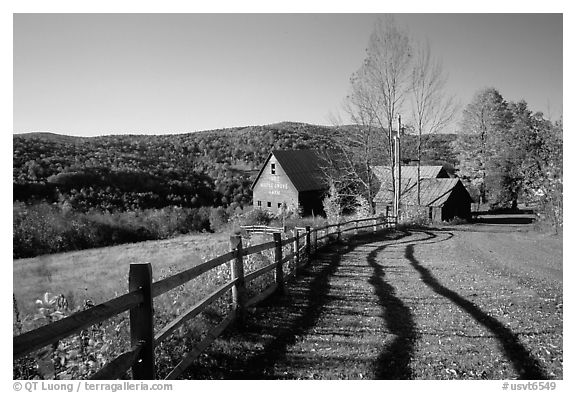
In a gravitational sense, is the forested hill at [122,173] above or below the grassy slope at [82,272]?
above

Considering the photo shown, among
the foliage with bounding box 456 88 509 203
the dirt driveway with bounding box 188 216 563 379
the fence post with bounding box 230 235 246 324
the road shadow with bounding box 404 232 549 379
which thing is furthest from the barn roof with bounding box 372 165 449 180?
the fence post with bounding box 230 235 246 324

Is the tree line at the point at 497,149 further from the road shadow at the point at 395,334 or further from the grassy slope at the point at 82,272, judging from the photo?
the grassy slope at the point at 82,272

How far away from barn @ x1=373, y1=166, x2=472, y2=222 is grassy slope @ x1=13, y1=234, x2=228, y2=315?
21008 millimetres

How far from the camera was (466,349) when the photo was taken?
538cm

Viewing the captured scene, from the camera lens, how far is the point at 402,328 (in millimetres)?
6273

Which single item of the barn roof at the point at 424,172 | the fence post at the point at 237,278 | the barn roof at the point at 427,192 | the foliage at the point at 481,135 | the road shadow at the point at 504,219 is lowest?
the road shadow at the point at 504,219

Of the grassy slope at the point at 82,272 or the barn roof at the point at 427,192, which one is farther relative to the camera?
the barn roof at the point at 427,192

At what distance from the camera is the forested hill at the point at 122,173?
965 centimetres

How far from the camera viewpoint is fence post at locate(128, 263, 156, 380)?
359 centimetres

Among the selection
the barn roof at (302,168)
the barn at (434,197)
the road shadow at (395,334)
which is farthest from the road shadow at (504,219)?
the road shadow at (395,334)

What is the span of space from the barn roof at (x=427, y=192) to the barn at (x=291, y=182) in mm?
5335
